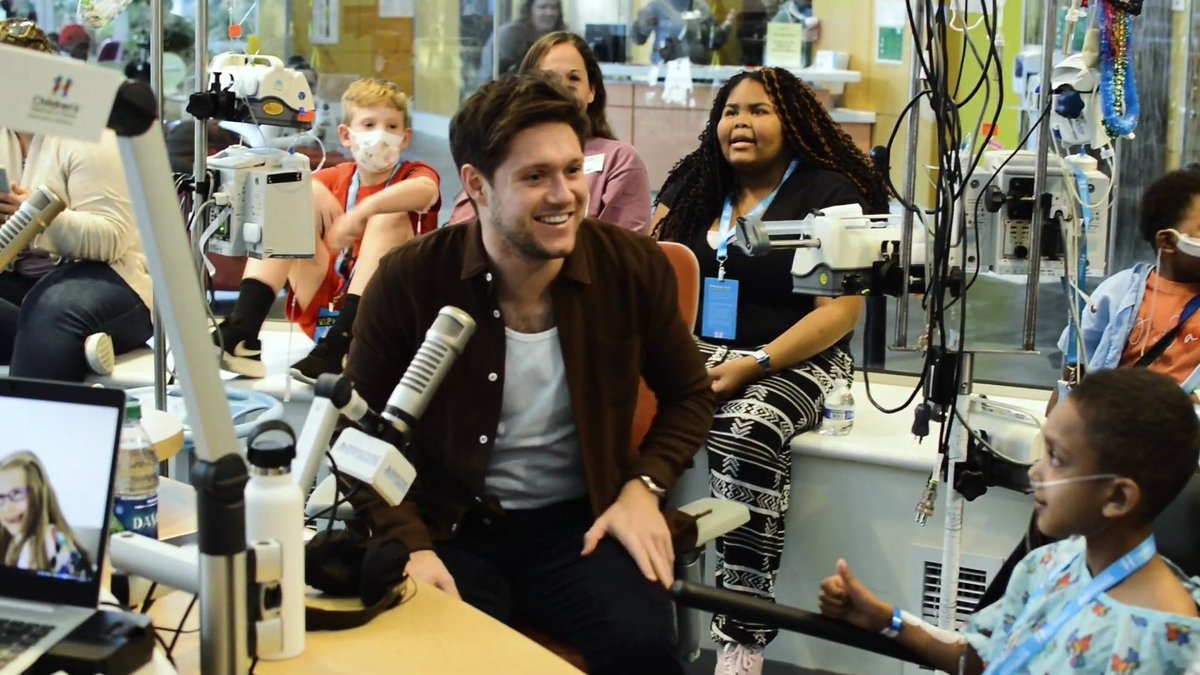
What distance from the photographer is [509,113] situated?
2074 millimetres

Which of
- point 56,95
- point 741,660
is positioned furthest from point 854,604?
point 741,660

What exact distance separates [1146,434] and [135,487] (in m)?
1.16

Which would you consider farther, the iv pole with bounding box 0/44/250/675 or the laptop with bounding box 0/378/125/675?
the laptop with bounding box 0/378/125/675

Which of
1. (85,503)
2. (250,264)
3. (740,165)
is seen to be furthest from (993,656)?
(250,264)

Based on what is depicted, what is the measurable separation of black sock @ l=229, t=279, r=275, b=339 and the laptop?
2266 mm

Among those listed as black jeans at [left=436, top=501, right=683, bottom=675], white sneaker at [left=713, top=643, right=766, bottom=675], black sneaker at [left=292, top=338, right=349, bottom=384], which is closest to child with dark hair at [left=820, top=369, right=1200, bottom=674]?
black jeans at [left=436, top=501, right=683, bottom=675]

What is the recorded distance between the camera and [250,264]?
11.8ft

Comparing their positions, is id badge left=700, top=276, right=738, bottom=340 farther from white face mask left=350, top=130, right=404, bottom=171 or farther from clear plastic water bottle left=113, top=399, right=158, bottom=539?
clear plastic water bottle left=113, top=399, right=158, bottom=539

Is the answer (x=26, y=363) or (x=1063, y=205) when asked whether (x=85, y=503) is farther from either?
(x=26, y=363)

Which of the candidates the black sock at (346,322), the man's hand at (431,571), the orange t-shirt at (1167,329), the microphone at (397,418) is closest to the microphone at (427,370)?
the microphone at (397,418)

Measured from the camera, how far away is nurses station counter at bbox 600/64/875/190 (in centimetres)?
470

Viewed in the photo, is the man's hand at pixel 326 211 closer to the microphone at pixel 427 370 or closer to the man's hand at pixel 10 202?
the man's hand at pixel 10 202

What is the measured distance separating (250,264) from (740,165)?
1.33 metres

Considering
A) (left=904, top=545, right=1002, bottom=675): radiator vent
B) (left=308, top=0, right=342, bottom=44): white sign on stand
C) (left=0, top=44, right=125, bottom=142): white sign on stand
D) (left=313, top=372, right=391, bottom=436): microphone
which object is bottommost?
(left=904, top=545, right=1002, bottom=675): radiator vent
